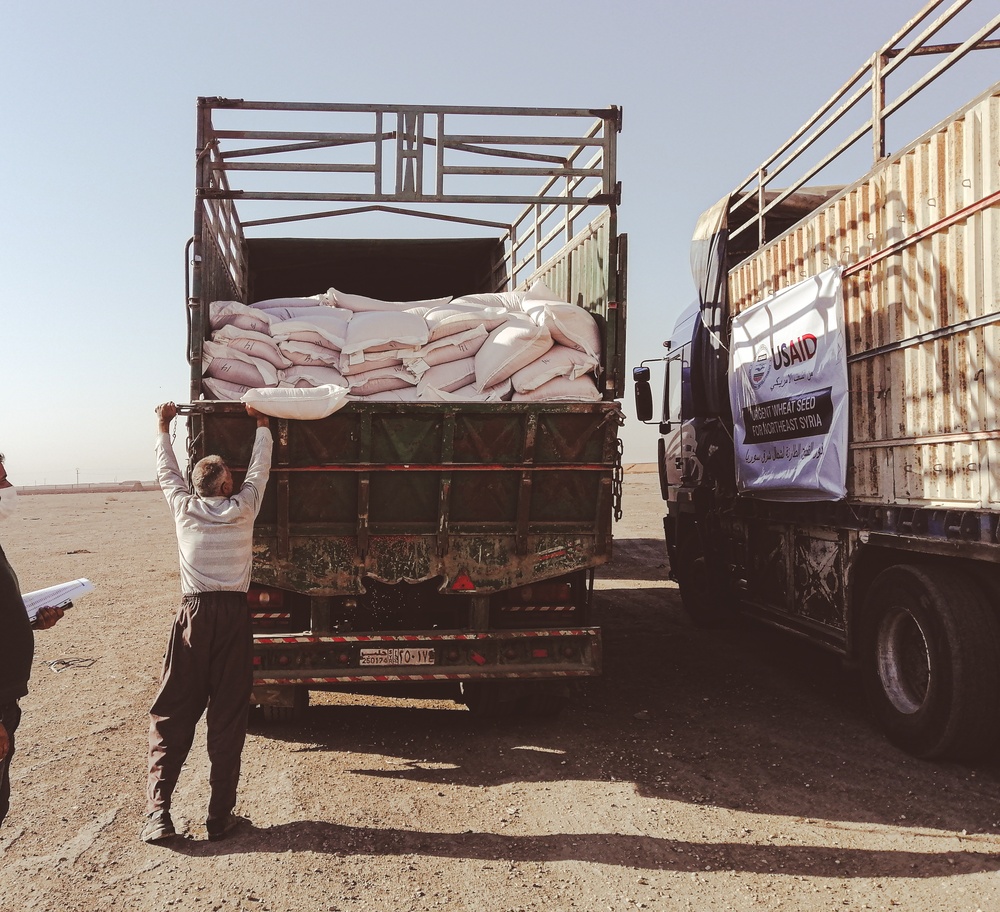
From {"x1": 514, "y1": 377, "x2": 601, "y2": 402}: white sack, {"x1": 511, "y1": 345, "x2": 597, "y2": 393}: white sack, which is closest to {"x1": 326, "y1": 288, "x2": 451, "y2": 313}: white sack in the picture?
{"x1": 511, "y1": 345, "x2": 597, "y2": 393}: white sack

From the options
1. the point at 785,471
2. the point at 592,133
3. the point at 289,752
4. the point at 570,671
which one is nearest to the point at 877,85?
the point at 592,133

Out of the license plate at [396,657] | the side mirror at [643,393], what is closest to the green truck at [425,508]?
the license plate at [396,657]

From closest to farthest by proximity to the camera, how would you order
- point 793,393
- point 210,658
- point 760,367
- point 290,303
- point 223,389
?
point 210,658, point 223,389, point 290,303, point 793,393, point 760,367

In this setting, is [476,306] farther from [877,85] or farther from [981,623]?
[981,623]

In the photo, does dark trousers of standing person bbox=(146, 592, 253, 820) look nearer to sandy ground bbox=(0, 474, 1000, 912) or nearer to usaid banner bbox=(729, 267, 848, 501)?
sandy ground bbox=(0, 474, 1000, 912)

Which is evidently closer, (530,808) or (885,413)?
(530,808)

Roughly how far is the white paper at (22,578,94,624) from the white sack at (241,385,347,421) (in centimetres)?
174

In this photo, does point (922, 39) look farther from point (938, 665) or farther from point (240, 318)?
point (240, 318)

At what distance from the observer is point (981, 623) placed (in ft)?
16.2

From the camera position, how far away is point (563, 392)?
18.7 feet

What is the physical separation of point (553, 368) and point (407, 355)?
2.99ft

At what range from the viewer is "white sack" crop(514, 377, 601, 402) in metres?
5.68

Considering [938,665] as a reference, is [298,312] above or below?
above

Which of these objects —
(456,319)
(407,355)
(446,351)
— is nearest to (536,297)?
(456,319)
